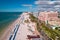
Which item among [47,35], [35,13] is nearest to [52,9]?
[35,13]

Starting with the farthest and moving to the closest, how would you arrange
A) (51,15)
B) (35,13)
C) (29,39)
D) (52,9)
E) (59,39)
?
(52,9)
(35,13)
(51,15)
(29,39)
(59,39)

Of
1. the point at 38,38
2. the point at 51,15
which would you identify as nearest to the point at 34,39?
the point at 38,38

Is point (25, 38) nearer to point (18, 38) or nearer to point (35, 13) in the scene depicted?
point (18, 38)

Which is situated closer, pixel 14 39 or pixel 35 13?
pixel 14 39

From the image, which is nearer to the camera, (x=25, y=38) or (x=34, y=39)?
(x=34, y=39)

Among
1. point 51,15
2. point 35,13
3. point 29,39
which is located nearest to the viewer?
point 29,39

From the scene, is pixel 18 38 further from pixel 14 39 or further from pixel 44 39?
pixel 44 39

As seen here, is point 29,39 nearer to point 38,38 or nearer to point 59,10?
point 38,38

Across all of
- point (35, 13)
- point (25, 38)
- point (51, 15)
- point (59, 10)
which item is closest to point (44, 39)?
point (25, 38)
